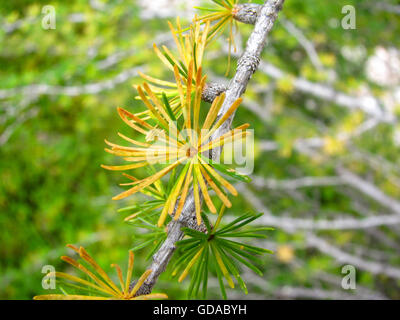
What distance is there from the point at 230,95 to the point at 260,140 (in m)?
1.25

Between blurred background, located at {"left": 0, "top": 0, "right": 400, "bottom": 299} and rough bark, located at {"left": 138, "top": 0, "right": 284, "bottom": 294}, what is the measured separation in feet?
2.59

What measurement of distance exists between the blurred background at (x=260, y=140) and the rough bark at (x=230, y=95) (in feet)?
2.59

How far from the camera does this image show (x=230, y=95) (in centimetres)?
24

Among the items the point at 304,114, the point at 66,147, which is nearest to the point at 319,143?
the point at 304,114

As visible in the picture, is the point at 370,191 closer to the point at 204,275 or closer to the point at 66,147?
the point at 204,275

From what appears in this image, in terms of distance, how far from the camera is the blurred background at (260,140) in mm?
1128

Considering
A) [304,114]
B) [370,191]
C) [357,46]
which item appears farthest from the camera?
[304,114]

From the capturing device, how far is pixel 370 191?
1115 mm

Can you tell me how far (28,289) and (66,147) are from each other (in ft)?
2.18

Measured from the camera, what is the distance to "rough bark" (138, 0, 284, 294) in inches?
9.1

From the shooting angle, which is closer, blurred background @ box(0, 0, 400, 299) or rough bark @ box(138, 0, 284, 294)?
rough bark @ box(138, 0, 284, 294)

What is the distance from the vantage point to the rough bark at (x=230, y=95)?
0.23 m

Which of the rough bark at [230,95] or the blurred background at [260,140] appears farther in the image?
the blurred background at [260,140]

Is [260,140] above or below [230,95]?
above
